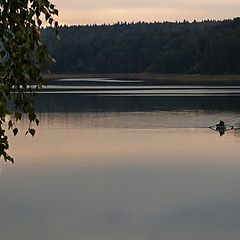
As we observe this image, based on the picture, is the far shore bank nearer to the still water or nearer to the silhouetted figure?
the silhouetted figure

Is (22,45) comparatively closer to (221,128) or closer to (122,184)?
(122,184)

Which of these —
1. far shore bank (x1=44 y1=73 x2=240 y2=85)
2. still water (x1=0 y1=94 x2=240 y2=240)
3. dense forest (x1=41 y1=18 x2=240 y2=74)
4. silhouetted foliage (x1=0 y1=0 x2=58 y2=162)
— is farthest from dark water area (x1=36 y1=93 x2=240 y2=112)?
dense forest (x1=41 y1=18 x2=240 y2=74)

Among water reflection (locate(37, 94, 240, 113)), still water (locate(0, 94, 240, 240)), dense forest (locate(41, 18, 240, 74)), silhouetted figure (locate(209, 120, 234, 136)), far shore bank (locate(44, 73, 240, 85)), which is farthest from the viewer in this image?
dense forest (locate(41, 18, 240, 74))

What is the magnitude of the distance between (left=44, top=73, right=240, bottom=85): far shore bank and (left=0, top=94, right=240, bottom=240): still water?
7664cm

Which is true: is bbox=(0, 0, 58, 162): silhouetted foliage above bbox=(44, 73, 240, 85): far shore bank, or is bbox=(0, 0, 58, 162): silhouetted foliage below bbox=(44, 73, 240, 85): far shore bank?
below

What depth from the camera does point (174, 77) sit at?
12925cm

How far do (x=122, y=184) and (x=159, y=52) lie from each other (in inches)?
5330

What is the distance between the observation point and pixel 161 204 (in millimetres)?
14883

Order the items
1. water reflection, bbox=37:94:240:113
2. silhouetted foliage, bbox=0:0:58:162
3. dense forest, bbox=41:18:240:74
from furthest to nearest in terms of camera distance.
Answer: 1. dense forest, bbox=41:18:240:74
2. water reflection, bbox=37:94:240:113
3. silhouetted foliage, bbox=0:0:58:162

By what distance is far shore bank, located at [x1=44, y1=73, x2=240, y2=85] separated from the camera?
4450 inches

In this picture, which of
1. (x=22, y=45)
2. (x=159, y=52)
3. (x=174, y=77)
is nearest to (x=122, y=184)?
(x=22, y=45)

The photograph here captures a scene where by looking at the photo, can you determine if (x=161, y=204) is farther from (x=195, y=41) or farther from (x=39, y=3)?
(x=195, y=41)

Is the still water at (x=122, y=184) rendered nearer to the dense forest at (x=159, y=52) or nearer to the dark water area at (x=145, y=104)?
the dark water area at (x=145, y=104)

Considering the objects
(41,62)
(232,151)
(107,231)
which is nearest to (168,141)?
(232,151)
